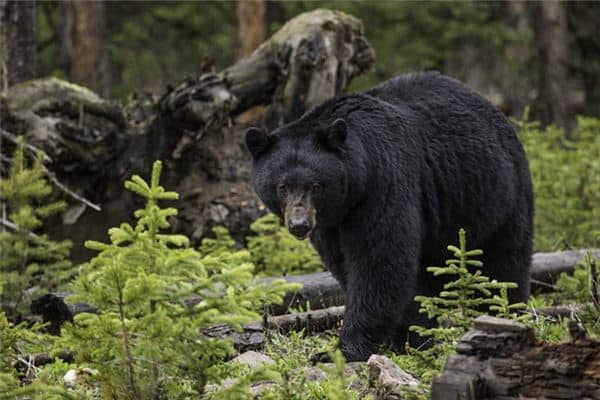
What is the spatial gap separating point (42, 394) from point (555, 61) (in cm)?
1502

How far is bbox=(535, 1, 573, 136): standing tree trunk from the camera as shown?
1705 centimetres

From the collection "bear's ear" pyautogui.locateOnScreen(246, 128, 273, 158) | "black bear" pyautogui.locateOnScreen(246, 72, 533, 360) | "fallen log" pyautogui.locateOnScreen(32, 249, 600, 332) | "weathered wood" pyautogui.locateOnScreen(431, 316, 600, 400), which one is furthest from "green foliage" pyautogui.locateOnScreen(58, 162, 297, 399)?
"fallen log" pyautogui.locateOnScreen(32, 249, 600, 332)

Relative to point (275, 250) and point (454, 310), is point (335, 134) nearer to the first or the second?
point (454, 310)

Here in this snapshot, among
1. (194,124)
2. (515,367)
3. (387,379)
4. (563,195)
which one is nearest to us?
(515,367)

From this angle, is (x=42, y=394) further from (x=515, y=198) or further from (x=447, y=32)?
(x=447, y=32)

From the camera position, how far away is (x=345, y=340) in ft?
18.8

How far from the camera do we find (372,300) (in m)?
5.66

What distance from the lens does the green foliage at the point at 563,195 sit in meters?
9.88

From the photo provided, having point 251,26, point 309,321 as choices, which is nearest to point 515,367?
point 309,321

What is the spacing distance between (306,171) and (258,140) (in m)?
0.39

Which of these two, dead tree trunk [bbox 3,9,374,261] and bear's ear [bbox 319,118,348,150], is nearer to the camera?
bear's ear [bbox 319,118,348,150]

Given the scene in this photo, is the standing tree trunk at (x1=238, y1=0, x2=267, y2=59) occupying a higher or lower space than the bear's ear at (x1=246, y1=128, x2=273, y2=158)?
higher

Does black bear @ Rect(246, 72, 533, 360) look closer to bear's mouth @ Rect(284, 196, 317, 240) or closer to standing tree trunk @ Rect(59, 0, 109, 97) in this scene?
bear's mouth @ Rect(284, 196, 317, 240)

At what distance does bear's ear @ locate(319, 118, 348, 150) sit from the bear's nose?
550mm
